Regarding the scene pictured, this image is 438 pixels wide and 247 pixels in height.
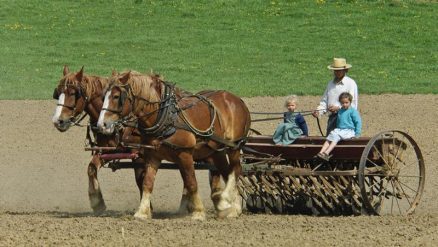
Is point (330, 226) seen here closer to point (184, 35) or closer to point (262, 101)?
point (262, 101)

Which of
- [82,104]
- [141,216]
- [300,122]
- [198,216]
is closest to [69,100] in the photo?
[82,104]

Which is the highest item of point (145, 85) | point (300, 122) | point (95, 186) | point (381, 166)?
point (145, 85)

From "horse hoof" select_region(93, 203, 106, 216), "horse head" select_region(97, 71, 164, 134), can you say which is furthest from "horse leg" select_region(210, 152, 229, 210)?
"horse hoof" select_region(93, 203, 106, 216)

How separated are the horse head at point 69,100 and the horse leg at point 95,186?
28.2 inches

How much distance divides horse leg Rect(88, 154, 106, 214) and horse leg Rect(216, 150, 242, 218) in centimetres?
135

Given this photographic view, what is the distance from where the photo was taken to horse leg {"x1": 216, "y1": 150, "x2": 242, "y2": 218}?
11625 millimetres

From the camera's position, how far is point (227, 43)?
2528cm

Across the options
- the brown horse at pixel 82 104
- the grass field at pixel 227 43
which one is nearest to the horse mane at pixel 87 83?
the brown horse at pixel 82 104

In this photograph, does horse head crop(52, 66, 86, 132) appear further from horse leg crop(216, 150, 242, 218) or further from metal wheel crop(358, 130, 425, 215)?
metal wheel crop(358, 130, 425, 215)

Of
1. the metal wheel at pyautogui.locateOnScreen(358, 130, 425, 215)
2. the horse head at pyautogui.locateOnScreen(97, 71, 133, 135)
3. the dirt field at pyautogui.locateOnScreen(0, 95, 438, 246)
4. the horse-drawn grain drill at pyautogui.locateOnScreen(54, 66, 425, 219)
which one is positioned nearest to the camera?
the dirt field at pyautogui.locateOnScreen(0, 95, 438, 246)

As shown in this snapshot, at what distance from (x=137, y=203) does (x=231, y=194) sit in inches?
93.4

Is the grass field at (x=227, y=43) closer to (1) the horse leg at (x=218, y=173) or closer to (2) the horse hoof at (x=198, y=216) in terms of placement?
(1) the horse leg at (x=218, y=173)

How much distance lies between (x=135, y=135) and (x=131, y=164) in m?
0.56

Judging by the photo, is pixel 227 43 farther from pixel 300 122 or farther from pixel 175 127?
pixel 175 127
